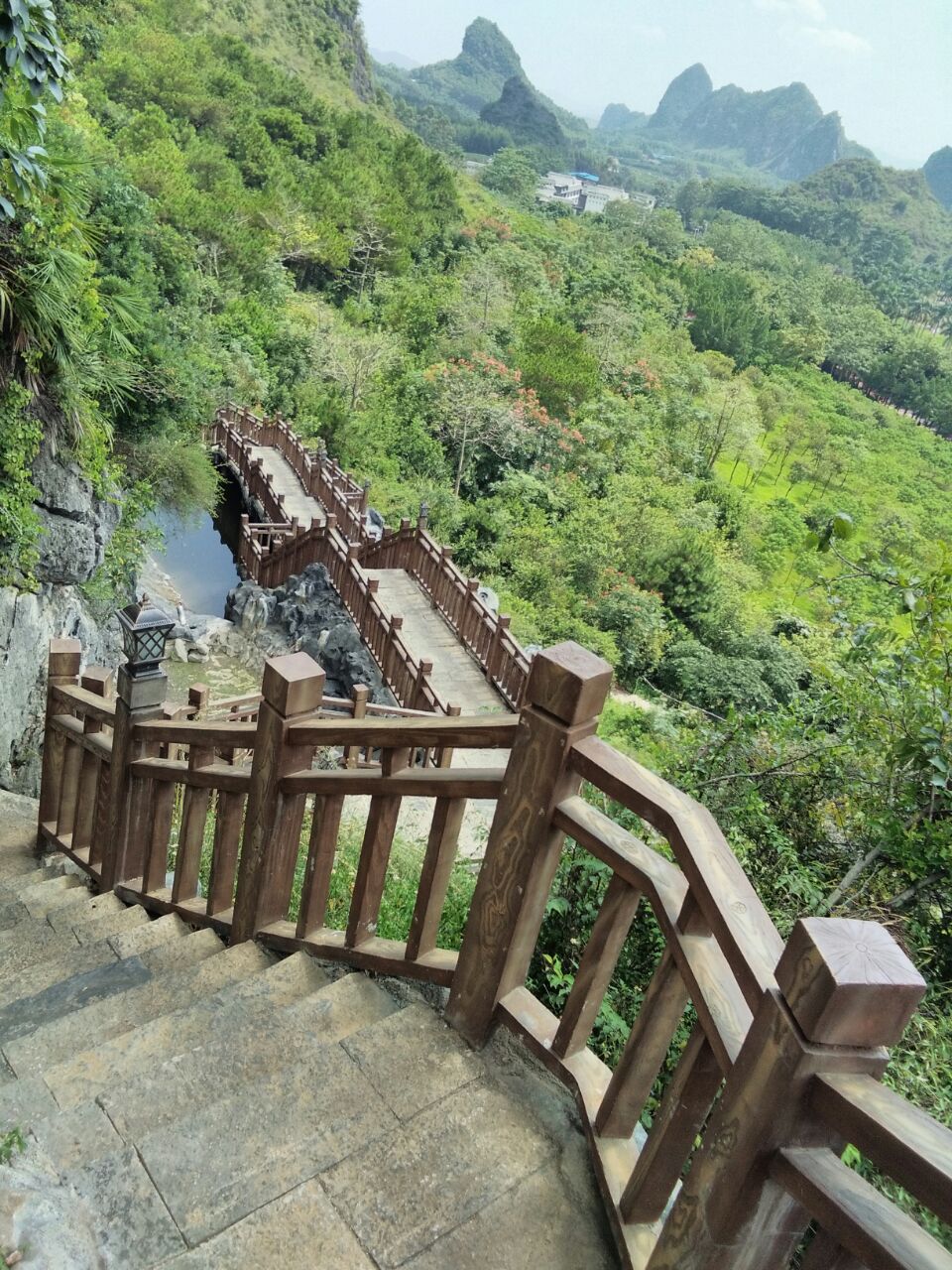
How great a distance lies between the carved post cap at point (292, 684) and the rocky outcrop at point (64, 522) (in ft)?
22.7

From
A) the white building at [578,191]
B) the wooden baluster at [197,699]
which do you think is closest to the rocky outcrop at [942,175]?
the white building at [578,191]

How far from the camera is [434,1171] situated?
1747 mm

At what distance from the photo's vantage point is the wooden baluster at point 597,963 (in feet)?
5.74

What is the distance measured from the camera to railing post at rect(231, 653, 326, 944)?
245 cm

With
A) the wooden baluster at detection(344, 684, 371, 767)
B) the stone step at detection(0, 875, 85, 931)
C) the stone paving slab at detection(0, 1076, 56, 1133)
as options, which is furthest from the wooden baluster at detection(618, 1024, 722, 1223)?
the wooden baluster at detection(344, 684, 371, 767)

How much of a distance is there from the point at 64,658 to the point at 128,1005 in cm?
238

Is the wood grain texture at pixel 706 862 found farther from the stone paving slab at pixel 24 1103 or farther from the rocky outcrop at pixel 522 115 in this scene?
the rocky outcrop at pixel 522 115

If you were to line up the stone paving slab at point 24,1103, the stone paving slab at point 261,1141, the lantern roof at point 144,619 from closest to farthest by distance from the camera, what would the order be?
the stone paving slab at point 261,1141, the stone paving slab at point 24,1103, the lantern roof at point 144,619

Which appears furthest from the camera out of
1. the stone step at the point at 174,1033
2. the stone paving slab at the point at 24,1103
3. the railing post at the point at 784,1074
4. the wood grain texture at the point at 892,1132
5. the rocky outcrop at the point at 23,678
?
the rocky outcrop at the point at 23,678

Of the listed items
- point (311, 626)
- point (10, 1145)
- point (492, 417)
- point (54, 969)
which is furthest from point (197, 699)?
point (492, 417)

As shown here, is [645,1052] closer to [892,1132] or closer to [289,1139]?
[892,1132]

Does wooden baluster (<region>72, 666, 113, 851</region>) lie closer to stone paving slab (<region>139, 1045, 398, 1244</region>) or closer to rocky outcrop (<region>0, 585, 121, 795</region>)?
stone paving slab (<region>139, 1045, 398, 1244</region>)

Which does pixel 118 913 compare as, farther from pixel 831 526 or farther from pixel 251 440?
pixel 251 440

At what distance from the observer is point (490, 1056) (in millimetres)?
2061
